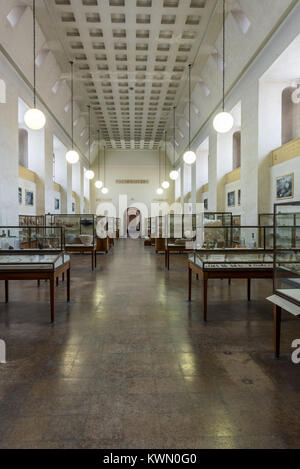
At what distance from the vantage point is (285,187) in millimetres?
7895

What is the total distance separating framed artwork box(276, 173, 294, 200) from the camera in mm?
7602

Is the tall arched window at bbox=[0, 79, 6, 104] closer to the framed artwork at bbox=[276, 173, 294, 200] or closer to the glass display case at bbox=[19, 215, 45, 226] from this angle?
the glass display case at bbox=[19, 215, 45, 226]

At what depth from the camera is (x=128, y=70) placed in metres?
12.2

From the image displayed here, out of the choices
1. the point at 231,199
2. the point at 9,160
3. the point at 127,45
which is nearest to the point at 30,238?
the point at 9,160

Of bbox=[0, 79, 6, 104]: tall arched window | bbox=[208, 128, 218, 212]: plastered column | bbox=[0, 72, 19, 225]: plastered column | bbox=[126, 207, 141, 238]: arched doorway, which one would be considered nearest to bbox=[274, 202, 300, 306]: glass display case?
bbox=[0, 72, 19, 225]: plastered column

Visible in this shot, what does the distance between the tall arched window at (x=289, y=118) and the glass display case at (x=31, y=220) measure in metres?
8.71

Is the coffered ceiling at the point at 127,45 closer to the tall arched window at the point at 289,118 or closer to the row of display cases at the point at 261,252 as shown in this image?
the tall arched window at the point at 289,118

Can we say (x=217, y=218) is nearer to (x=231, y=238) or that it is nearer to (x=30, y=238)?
(x=231, y=238)

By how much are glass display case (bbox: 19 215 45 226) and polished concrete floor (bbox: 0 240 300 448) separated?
633cm

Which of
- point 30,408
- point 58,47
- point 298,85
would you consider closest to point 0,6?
point 58,47

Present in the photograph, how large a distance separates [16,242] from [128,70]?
29.6ft

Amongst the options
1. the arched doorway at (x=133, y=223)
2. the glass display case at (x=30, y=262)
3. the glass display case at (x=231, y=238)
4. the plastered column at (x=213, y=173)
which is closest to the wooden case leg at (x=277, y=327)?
the glass display case at (x=231, y=238)

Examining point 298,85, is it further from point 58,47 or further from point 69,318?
point 69,318

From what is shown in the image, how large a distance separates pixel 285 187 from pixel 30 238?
604 centimetres
